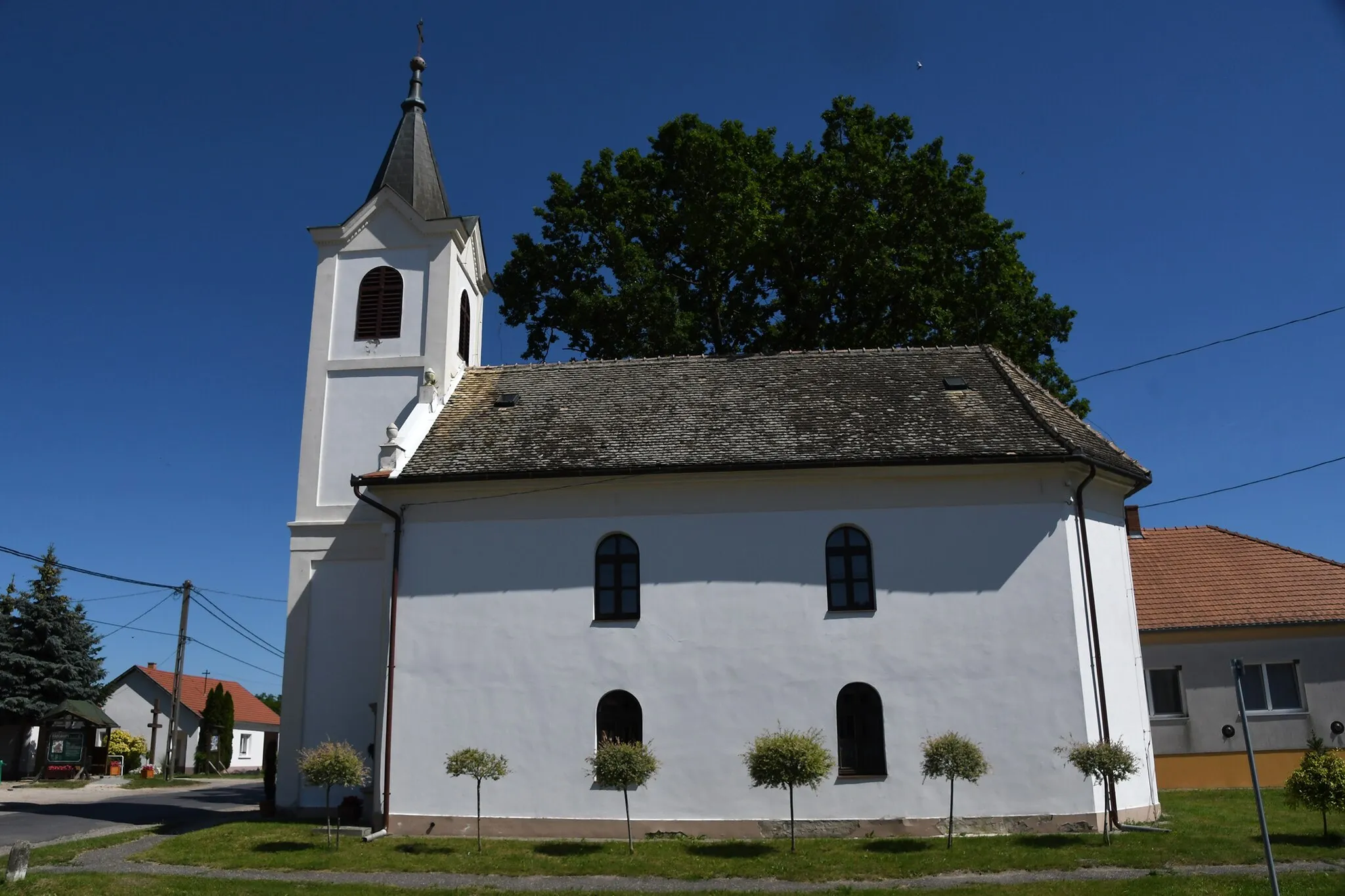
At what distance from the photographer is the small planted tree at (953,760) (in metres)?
15.6

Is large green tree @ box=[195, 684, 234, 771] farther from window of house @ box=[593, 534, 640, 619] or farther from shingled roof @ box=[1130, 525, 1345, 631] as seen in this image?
shingled roof @ box=[1130, 525, 1345, 631]

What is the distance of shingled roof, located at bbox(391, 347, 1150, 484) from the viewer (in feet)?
→ 60.7

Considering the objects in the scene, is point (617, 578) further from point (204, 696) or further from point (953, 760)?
point (204, 696)

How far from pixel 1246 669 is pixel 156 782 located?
38.6 meters

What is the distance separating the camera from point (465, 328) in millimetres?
24406

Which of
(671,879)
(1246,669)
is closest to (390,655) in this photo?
(671,879)

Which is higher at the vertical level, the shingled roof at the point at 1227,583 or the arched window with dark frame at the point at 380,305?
the arched window with dark frame at the point at 380,305

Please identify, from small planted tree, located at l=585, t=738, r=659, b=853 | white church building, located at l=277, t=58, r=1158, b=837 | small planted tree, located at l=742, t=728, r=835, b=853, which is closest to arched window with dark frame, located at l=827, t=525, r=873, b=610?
white church building, located at l=277, t=58, r=1158, b=837

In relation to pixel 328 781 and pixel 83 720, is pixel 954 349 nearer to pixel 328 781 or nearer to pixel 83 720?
pixel 328 781

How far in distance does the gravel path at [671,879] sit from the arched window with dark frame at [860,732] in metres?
3.61

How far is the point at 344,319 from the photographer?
2300 cm

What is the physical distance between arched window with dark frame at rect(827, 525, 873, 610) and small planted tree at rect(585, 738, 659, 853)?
431 centimetres

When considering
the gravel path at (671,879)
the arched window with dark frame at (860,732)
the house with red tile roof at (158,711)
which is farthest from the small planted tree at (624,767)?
the house with red tile roof at (158,711)

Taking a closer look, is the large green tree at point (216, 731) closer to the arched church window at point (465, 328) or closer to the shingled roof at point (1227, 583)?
the arched church window at point (465, 328)
